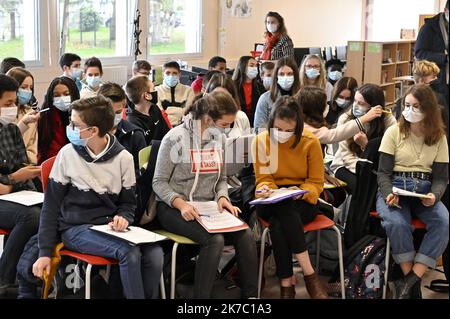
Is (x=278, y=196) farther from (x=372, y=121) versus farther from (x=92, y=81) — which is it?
(x=92, y=81)

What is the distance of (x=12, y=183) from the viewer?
3.36 m

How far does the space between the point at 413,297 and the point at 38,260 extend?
182 centimetres

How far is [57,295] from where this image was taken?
3068 mm

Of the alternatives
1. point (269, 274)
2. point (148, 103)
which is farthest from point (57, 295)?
point (148, 103)

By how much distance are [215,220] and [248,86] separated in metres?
2.49

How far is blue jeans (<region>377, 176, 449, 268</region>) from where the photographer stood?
3.21 metres

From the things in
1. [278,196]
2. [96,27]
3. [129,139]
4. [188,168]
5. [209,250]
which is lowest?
[209,250]

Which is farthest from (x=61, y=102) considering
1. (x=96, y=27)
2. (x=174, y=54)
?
(x=174, y=54)

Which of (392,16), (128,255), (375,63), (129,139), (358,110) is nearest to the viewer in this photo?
(128,255)

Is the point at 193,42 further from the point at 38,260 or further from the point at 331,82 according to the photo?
the point at 38,260

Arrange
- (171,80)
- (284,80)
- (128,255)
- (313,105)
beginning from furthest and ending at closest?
(171,80) → (284,80) → (313,105) → (128,255)

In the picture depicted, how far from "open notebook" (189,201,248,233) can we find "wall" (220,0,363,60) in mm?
6395

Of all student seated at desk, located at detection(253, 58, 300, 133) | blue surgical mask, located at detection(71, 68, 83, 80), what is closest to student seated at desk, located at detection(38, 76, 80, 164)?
student seated at desk, located at detection(253, 58, 300, 133)

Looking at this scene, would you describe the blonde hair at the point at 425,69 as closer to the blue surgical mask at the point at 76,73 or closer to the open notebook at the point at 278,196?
the open notebook at the point at 278,196
